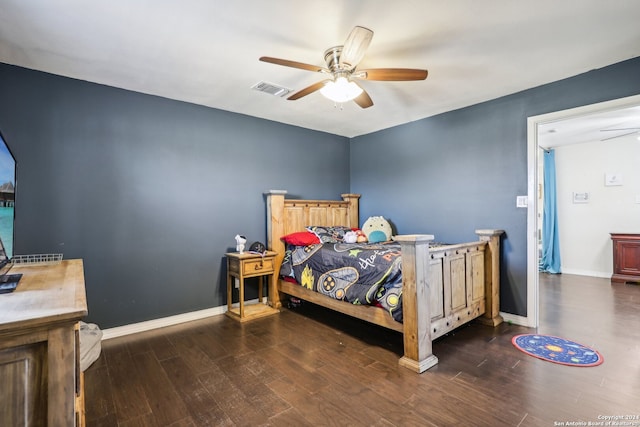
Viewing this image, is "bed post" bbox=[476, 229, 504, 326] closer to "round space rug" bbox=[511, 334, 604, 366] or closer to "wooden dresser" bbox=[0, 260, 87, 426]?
"round space rug" bbox=[511, 334, 604, 366]

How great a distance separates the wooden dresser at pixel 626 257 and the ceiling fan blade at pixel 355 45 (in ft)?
18.3

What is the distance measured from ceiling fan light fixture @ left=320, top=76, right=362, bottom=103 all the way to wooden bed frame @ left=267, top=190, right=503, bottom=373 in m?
1.14

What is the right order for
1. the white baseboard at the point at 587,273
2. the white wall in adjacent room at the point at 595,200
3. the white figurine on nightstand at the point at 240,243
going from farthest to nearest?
the white baseboard at the point at 587,273, the white wall in adjacent room at the point at 595,200, the white figurine on nightstand at the point at 240,243

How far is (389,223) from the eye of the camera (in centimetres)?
440

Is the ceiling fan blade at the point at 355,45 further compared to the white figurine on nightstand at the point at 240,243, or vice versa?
the white figurine on nightstand at the point at 240,243

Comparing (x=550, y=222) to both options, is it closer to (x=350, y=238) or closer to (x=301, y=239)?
(x=350, y=238)

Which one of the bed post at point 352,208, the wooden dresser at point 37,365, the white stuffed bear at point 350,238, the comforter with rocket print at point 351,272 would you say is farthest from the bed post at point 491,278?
the wooden dresser at point 37,365

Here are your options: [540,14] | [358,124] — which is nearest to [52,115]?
[358,124]

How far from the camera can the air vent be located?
116 inches

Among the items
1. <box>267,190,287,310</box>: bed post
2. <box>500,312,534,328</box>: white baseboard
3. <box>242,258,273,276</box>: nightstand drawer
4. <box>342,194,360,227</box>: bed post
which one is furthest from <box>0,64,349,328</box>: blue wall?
<box>500,312,534,328</box>: white baseboard

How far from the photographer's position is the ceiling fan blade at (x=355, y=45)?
1.81 meters

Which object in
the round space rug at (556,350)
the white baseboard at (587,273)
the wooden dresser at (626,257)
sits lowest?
the round space rug at (556,350)

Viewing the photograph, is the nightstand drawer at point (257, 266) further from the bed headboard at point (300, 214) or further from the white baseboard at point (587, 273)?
the white baseboard at point (587, 273)

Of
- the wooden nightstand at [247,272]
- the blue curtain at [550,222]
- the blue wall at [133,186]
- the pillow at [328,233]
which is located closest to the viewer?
the blue wall at [133,186]
